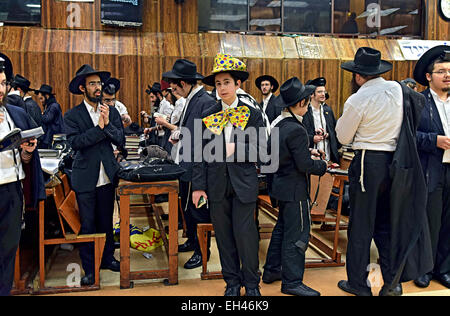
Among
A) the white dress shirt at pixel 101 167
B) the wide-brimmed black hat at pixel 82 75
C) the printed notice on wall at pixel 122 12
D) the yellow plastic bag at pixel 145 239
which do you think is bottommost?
the yellow plastic bag at pixel 145 239

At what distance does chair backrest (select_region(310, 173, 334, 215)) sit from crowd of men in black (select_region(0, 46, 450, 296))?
70 centimetres

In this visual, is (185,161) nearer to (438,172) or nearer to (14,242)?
(14,242)

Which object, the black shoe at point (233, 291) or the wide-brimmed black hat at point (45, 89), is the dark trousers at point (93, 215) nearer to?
the black shoe at point (233, 291)

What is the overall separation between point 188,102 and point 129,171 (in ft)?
2.71

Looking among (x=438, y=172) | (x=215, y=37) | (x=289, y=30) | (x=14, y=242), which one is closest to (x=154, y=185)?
(x=14, y=242)

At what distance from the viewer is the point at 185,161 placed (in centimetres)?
359

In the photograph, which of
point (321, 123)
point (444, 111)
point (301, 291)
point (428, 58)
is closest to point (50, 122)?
point (321, 123)

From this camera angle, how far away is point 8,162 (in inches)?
93.7

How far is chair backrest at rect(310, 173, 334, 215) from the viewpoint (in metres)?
3.80

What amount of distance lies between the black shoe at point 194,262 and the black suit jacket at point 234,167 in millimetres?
1045

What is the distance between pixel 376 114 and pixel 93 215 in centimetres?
228

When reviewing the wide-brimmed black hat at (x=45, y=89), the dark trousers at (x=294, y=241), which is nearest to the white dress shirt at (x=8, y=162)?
the dark trousers at (x=294, y=241)

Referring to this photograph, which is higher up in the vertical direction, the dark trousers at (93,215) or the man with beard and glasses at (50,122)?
the man with beard and glasses at (50,122)

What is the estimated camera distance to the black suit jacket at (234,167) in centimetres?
281
